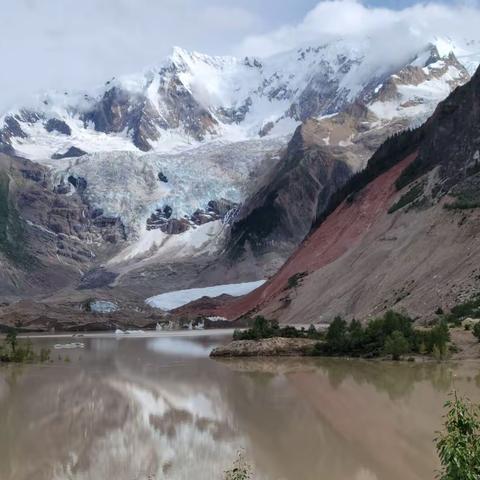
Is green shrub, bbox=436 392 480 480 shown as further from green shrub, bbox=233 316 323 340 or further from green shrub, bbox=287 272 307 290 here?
green shrub, bbox=287 272 307 290

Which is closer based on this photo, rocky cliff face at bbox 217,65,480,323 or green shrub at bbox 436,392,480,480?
green shrub at bbox 436,392,480,480

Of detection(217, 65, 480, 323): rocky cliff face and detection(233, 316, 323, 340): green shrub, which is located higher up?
detection(217, 65, 480, 323): rocky cliff face

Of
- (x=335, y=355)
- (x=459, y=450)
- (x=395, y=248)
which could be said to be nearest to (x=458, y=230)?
(x=395, y=248)

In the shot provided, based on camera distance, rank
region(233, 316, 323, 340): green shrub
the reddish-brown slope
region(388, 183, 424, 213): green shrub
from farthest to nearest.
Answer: the reddish-brown slope
region(388, 183, 424, 213): green shrub
region(233, 316, 323, 340): green shrub

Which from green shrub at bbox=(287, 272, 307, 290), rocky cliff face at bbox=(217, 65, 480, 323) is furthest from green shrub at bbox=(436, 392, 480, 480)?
green shrub at bbox=(287, 272, 307, 290)

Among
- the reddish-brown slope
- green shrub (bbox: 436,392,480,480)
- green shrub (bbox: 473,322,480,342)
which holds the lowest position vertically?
green shrub (bbox: 436,392,480,480)

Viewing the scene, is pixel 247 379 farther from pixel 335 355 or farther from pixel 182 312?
pixel 182 312

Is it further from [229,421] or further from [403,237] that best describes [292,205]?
[229,421]

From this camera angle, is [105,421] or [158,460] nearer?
[158,460]
